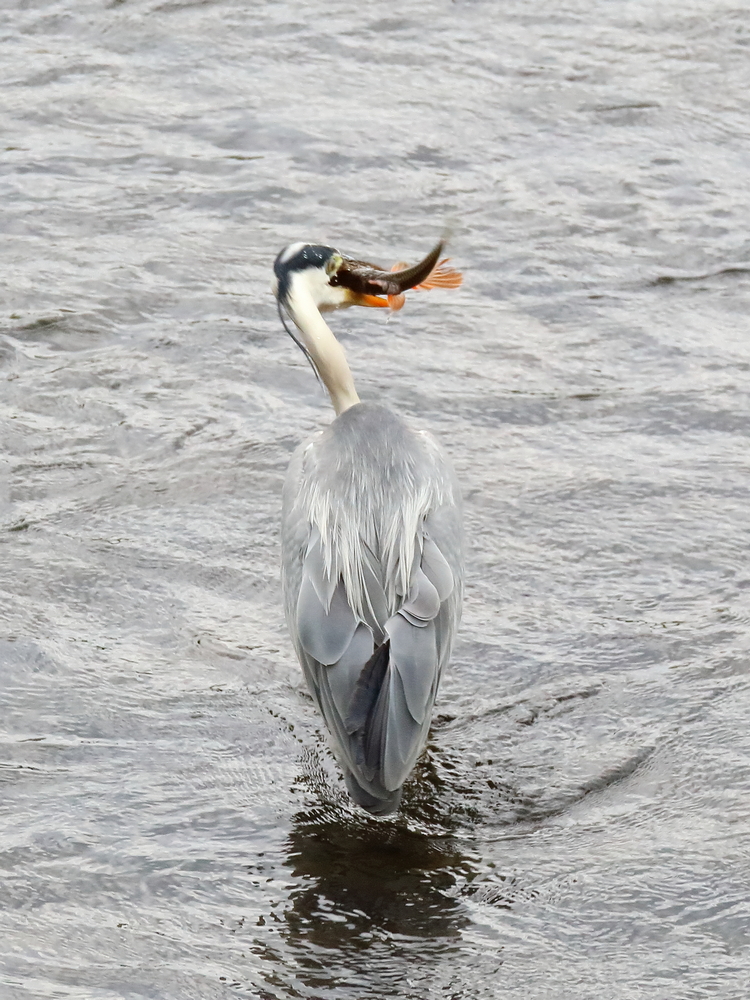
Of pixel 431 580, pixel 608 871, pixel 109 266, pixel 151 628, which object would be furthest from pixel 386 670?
pixel 109 266

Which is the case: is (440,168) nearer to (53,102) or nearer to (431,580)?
(53,102)

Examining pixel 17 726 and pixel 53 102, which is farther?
pixel 53 102

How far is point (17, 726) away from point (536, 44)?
23.0 feet

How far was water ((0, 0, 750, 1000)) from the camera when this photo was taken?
444 cm

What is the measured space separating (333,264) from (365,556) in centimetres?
132

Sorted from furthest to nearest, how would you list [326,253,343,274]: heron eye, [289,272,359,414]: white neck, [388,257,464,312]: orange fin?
[388,257,464,312]: orange fin
[326,253,343,274]: heron eye
[289,272,359,414]: white neck

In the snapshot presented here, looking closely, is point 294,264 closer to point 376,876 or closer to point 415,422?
point 415,422

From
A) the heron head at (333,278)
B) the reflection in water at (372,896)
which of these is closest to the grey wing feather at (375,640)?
the reflection in water at (372,896)

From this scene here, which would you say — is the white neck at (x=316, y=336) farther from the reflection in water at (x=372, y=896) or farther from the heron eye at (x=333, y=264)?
the reflection in water at (x=372, y=896)

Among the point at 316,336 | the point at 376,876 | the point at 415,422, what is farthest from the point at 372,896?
the point at 415,422

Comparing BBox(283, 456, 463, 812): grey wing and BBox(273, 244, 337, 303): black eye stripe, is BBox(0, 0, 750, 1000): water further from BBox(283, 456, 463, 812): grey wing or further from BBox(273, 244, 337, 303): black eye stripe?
BBox(273, 244, 337, 303): black eye stripe

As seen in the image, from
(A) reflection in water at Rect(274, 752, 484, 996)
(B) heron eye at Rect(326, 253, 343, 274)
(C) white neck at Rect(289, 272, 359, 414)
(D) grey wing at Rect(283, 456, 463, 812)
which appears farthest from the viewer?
(B) heron eye at Rect(326, 253, 343, 274)

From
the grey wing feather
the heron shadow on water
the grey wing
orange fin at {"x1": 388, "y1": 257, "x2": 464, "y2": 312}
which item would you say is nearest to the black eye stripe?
orange fin at {"x1": 388, "y1": 257, "x2": 464, "y2": 312}

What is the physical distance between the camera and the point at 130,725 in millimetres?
5227
